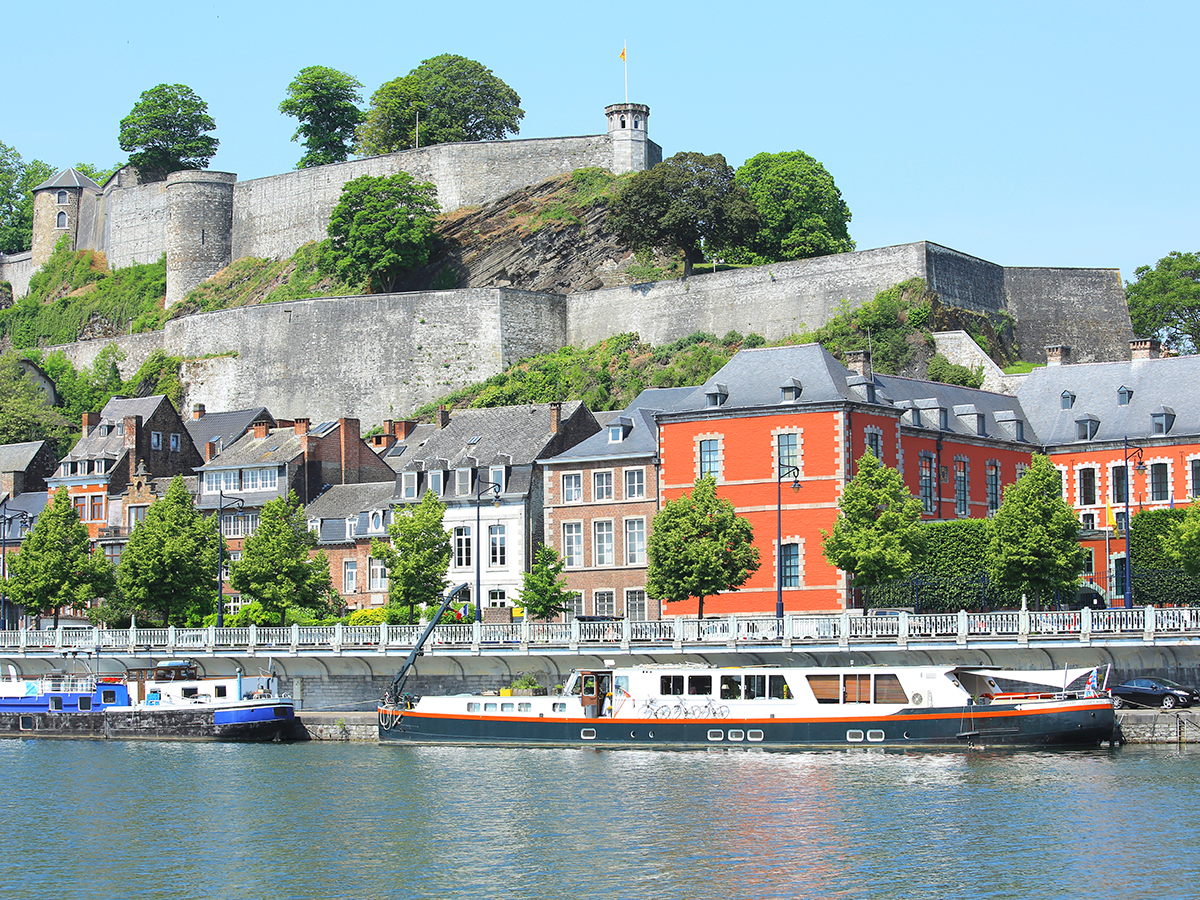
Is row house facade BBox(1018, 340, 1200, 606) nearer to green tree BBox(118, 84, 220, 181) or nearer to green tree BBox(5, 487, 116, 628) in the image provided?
green tree BBox(5, 487, 116, 628)

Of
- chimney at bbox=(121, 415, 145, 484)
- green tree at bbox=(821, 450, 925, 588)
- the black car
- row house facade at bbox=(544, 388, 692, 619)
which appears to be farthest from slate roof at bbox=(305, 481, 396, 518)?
the black car

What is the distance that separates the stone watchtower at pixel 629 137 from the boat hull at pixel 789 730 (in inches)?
2062

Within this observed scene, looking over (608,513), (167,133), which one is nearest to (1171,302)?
(608,513)

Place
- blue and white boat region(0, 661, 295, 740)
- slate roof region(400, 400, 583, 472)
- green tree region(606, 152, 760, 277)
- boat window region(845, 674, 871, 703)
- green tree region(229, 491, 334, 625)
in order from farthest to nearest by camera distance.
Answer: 1. green tree region(606, 152, 760, 277)
2. slate roof region(400, 400, 583, 472)
3. green tree region(229, 491, 334, 625)
4. blue and white boat region(0, 661, 295, 740)
5. boat window region(845, 674, 871, 703)

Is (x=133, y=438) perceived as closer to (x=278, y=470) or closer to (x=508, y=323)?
(x=278, y=470)

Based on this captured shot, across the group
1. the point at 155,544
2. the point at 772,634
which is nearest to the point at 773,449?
the point at 772,634

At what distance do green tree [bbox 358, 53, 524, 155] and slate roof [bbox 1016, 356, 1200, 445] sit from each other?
47.6 meters

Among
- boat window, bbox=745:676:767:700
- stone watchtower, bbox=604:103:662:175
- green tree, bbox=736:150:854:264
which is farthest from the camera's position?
stone watchtower, bbox=604:103:662:175

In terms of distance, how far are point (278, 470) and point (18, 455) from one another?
17.6m

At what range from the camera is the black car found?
37031 mm

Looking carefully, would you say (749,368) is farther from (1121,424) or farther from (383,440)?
(383,440)

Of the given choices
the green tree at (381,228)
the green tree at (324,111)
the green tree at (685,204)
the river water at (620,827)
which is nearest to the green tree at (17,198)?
the green tree at (324,111)

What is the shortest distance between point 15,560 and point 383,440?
17.7 meters

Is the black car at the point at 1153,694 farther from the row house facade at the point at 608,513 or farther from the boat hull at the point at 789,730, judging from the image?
the row house facade at the point at 608,513
